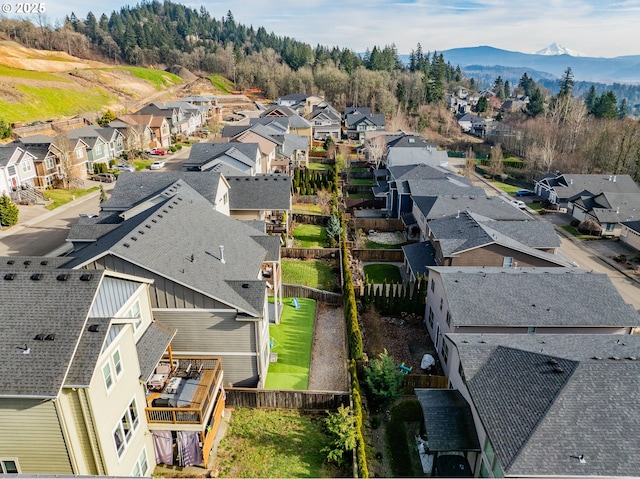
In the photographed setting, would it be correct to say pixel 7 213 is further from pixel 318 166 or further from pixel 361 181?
pixel 318 166

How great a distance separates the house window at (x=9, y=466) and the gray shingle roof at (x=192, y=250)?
8.79 m

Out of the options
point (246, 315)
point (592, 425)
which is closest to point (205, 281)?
point (246, 315)

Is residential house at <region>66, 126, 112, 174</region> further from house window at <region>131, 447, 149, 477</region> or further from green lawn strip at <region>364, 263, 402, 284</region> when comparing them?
house window at <region>131, 447, 149, 477</region>

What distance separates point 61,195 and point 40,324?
4750 centimetres

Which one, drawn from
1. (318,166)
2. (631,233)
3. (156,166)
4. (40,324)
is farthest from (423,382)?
(318,166)

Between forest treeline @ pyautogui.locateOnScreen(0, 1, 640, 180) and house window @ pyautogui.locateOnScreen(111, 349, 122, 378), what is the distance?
Result: 75.8m

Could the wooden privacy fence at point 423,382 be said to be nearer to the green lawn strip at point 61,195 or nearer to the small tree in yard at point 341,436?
the small tree in yard at point 341,436

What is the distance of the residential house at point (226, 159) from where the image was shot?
48.6 m

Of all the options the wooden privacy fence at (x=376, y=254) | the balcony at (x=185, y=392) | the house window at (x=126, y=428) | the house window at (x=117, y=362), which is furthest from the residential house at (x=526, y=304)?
the house window at (x=117, y=362)

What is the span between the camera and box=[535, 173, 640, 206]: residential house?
55844 millimetres

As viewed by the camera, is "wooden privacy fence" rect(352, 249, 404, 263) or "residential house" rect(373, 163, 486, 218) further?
"residential house" rect(373, 163, 486, 218)

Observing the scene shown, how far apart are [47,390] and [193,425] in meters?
6.61

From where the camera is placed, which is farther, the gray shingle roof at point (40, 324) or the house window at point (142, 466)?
the house window at point (142, 466)

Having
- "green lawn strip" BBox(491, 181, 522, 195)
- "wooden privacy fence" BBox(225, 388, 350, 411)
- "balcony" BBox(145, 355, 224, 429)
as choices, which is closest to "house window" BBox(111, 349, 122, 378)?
"balcony" BBox(145, 355, 224, 429)
